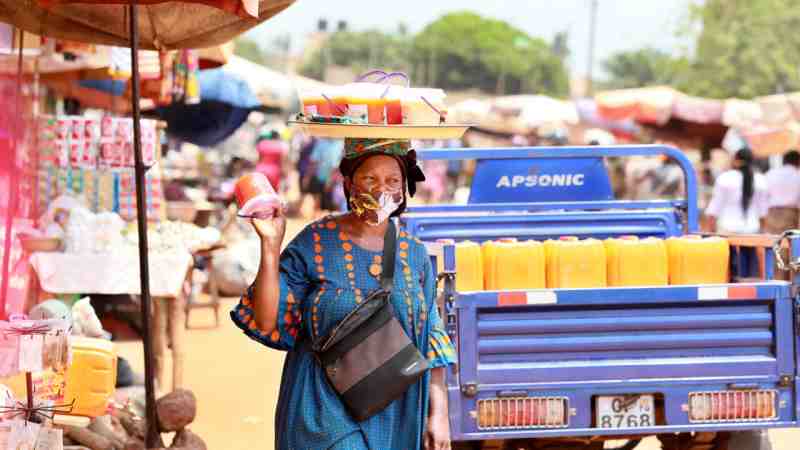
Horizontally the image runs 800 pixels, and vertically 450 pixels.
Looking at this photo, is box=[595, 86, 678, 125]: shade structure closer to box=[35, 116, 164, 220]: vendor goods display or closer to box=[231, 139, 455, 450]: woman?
box=[35, 116, 164, 220]: vendor goods display

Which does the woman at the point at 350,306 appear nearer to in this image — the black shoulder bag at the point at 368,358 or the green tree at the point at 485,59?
the black shoulder bag at the point at 368,358

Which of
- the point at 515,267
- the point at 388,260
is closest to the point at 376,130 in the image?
the point at 388,260

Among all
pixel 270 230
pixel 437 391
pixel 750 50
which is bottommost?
pixel 437 391

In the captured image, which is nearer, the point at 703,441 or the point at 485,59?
the point at 703,441

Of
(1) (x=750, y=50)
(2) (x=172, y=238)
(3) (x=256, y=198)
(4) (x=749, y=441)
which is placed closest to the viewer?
(3) (x=256, y=198)

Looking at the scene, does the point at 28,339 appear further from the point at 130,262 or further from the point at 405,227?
the point at 130,262

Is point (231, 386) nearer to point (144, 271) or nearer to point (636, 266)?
point (144, 271)

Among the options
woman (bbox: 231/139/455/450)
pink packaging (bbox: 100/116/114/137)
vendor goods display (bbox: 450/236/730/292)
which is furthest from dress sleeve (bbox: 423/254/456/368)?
pink packaging (bbox: 100/116/114/137)

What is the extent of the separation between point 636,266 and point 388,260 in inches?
95.5

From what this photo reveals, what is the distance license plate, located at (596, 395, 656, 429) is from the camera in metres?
6.23

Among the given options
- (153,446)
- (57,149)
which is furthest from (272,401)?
(153,446)

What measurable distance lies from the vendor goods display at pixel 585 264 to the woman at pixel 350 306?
1817 mm

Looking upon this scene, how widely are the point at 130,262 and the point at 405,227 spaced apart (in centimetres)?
239

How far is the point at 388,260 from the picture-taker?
452cm
